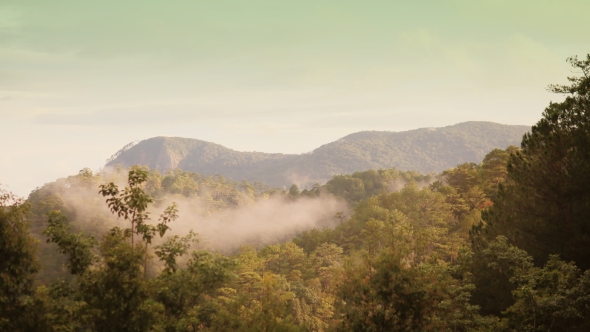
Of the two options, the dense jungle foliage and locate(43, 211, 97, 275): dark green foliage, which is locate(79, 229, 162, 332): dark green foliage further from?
locate(43, 211, 97, 275): dark green foliage

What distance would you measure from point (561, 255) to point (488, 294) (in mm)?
3066

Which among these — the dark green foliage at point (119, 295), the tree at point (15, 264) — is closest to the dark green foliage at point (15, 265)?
the tree at point (15, 264)

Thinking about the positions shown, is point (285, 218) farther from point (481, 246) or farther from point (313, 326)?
point (481, 246)

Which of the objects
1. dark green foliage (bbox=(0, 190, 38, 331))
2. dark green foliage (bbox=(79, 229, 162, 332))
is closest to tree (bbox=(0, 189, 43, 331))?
dark green foliage (bbox=(0, 190, 38, 331))

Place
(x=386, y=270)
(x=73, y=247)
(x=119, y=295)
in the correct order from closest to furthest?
(x=119, y=295) < (x=73, y=247) < (x=386, y=270)

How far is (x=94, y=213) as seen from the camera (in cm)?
7244

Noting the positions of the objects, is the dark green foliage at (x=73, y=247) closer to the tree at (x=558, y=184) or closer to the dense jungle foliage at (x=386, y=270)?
the dense jungle foliage at (x=386, y=270)

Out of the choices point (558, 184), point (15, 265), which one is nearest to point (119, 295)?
point (15, 265)

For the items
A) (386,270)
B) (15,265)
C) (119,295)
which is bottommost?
(386,270)

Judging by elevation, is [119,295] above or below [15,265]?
below

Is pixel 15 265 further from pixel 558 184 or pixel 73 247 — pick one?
pixel 558 184

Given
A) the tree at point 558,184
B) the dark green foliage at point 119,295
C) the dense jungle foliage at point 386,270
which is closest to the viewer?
the dark green foliage at point 119,295

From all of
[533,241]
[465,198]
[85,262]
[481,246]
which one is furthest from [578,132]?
[465,198]

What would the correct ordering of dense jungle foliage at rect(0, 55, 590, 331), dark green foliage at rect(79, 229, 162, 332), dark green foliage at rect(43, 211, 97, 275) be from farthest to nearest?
dark green foliage at rect(43, 211, 97, 275) → dense jungle foliage at rect(0, 55, 590, 331) → dark green foliage at rect(79, 229, 162, 332)
